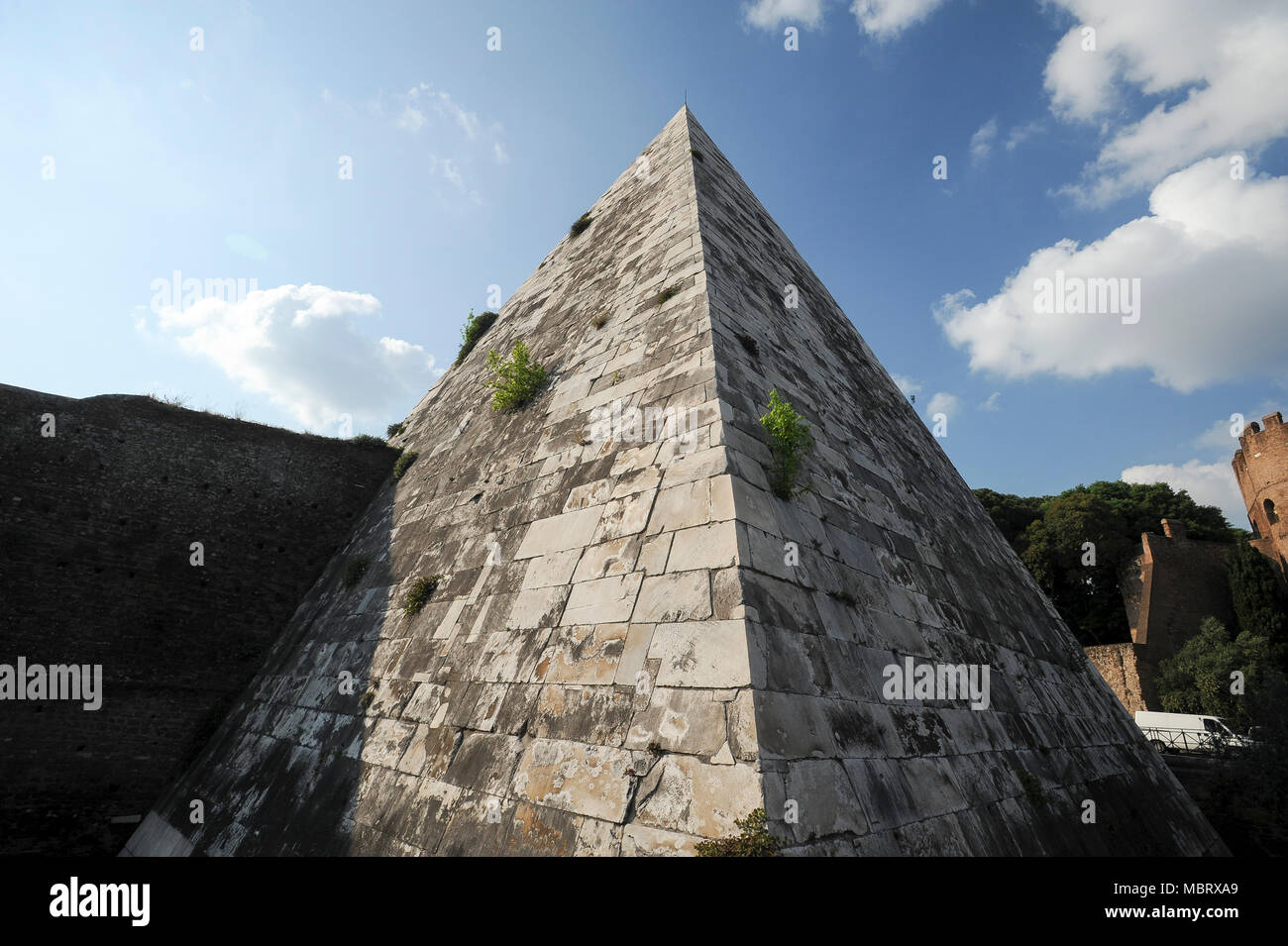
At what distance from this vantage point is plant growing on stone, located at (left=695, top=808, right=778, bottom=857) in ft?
7.55

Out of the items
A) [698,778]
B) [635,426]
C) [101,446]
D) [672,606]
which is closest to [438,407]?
[101,446]

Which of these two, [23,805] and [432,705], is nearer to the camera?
[432,705]

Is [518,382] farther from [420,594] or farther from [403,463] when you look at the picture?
[403,463]

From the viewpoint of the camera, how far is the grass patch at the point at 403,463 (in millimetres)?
9766

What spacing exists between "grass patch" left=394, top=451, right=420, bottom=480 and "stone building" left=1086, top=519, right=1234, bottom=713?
28907mm

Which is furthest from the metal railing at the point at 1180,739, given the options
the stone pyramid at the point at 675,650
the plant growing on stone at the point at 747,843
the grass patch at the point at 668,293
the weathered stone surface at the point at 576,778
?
the weathered stone surface at the point at 576,778

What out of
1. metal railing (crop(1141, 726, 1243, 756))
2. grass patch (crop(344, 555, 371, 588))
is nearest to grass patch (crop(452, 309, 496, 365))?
grass patch (crop(344, 555, 371, 588))

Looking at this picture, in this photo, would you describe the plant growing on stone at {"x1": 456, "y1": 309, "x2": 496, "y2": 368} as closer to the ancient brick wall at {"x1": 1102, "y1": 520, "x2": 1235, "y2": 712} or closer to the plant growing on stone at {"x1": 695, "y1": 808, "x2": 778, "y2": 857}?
the plant growing on stone at {"x1": 695, "y1": 808, "x2": 778, "y2": 857}

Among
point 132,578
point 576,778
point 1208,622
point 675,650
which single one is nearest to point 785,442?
point 675,650

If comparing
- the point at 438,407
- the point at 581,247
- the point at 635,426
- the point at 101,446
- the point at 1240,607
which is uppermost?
the point at 581,247

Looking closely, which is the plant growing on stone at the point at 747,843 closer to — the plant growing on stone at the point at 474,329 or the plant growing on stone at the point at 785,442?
the plant growing on stone at the point at 785,442
